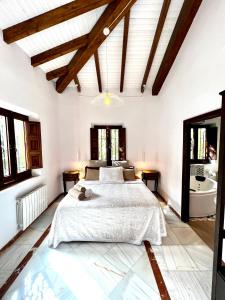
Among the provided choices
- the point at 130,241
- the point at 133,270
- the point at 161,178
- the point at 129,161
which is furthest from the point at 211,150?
the point at 133,270

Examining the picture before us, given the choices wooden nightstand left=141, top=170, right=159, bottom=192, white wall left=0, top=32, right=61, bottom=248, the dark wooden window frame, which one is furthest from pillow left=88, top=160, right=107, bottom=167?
the dark wooden window frame

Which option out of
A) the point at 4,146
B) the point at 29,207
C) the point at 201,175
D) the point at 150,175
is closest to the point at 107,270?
the point at 29,207

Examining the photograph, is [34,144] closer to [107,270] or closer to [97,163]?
[97,163]

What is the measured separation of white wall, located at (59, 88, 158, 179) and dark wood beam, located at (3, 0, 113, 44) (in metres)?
2.39

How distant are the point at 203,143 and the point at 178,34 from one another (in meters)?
2.82

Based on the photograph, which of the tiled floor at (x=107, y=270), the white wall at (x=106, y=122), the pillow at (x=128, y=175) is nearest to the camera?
the tiled floor at (x=107, y=270)

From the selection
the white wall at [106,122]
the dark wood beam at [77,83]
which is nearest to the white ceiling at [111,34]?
the dark wood beam at [77,83]

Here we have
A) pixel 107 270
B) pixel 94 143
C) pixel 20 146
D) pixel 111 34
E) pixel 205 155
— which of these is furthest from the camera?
pixel 94 143

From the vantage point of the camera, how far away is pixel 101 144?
15.5 feet

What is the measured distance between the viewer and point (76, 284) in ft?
5.64

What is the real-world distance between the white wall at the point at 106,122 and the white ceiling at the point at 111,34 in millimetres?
770

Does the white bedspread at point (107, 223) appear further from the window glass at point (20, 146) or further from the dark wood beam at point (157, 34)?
the dark wood beam at point (157, 34)

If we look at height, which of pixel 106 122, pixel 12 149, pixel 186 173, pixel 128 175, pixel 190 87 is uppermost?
pixel 190 87

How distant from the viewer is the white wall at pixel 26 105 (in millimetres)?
2270
